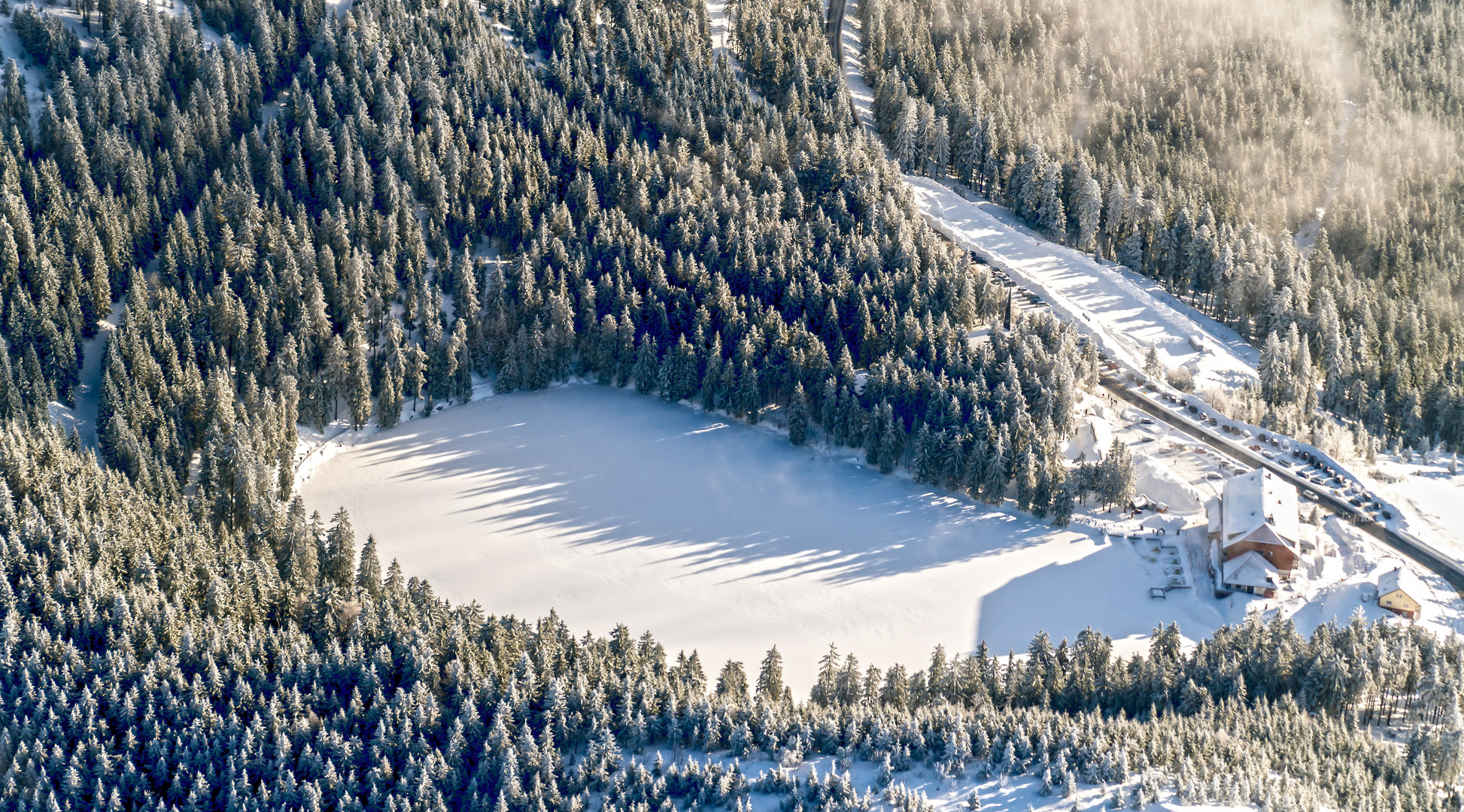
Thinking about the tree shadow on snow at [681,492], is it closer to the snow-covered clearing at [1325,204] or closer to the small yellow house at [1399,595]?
the small yellow house at [1399,595]

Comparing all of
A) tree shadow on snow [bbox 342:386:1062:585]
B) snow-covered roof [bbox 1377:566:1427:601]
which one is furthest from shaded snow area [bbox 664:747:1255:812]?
snow-covered roof [bbox 1377:566:1427:601]

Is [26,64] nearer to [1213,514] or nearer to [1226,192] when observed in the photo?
[1213,514]

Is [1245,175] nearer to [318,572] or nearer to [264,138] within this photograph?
[264,138]

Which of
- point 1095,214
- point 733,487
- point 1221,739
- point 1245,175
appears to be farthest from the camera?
point 1245,175

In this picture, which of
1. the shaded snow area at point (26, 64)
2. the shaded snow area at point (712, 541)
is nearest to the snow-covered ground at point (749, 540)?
the shaded snow area at point (712, 541)

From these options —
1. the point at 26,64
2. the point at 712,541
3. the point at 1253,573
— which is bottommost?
the point at 1253,573

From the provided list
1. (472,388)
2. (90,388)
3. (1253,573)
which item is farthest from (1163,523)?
(90,388)

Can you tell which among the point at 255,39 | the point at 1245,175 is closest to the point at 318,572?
the point at 255,39
